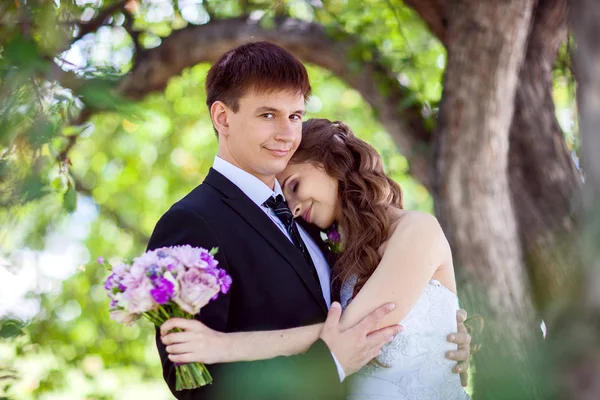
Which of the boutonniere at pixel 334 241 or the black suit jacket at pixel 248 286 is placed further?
the boutonniere at pixel 334 241

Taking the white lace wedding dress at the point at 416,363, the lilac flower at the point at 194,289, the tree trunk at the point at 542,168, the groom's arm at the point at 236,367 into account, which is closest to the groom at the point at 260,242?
the groom's arm at the point at 236,367

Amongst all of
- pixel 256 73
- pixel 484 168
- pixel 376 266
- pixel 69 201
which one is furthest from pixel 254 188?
pixel 484 168

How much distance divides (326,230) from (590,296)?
2407mm

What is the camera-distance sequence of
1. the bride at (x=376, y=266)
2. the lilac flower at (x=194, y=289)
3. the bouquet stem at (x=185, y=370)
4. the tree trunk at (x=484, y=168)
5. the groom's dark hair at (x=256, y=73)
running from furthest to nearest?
the tree trunk at (x=484, y=168) < the groom's dark hair at (x=256, y=73) < the bride at (x=376, y=266) < the bouquet stem at (x=185, y=370) < the lilac flower at (x=194, y=289)

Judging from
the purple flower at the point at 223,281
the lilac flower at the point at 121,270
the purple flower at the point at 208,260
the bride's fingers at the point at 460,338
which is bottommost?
the bride's fingers at the point at 460,338

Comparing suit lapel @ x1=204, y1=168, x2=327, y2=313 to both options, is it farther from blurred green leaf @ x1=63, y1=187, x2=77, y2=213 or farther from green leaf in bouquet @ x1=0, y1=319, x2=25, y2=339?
green leaf in bouquet @ x1=0, y1=319, x2=25, y2=339

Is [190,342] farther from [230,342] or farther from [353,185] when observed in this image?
[353,185]

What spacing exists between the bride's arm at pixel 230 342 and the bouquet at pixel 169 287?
37mm

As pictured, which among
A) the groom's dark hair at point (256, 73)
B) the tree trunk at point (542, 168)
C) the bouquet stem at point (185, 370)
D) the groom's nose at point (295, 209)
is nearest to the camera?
the bouquet stem at point (185, 370)

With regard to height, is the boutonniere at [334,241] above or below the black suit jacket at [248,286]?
below

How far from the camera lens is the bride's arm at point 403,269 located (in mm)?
2635

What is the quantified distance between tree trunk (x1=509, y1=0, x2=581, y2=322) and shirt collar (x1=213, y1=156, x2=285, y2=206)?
2.62 metres

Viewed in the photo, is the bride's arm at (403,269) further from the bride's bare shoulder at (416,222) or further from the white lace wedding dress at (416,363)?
the white lace wedding dress at (416,363)

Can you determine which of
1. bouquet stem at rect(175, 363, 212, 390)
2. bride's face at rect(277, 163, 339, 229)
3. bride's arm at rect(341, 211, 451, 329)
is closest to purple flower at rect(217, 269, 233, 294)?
bouquet stem at rect(175, 363, 212, 390)
